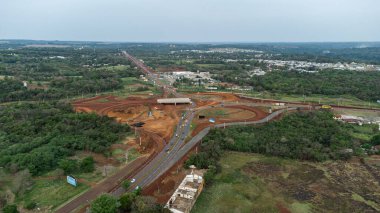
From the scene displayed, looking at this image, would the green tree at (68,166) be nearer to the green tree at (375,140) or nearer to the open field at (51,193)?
the open field at (51,193)

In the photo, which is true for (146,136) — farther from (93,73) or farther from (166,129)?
(93,73)

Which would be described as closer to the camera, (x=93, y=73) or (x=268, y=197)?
(x=268, y=197)

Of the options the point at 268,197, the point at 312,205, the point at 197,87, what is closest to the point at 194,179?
the point at 268,197

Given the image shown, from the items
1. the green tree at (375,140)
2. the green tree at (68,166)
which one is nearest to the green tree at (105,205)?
the green tree at (68,166)

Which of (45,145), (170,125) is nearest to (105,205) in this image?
(45,145)

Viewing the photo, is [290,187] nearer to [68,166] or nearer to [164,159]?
[164,159]

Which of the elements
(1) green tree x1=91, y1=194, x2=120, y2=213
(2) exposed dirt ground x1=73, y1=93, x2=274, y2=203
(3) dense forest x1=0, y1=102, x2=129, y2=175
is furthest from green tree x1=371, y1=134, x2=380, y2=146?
(1) green tree x1=91, y1=194, x2=120, y2=213
